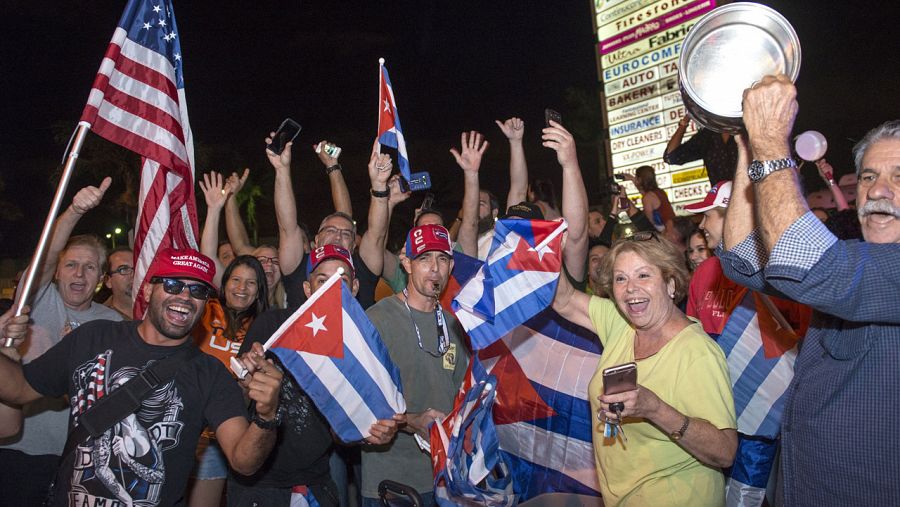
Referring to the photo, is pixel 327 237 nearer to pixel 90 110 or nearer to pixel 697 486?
pixel 90 110

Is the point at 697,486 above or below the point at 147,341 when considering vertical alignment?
below

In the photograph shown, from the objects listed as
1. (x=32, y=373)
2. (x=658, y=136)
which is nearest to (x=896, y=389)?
(x=32, y=373)

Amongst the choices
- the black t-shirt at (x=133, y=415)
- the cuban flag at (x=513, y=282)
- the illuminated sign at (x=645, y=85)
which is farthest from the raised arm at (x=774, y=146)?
the illuminated sign at (x=645, y=85)

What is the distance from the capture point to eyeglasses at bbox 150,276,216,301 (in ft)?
12.7

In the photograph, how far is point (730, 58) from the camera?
9.59ft

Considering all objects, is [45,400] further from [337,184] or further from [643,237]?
[643,237]

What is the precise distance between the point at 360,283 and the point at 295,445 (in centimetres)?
187

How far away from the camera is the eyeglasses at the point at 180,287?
3.88m

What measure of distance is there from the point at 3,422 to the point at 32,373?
0.61 m

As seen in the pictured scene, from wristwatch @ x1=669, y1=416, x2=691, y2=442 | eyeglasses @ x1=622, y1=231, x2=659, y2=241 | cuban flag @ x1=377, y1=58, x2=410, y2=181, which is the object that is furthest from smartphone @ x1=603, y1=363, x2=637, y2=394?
cuban flag @ x1=377, y1=58, x2=410, y2=181

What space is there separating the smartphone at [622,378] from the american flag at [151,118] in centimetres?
369

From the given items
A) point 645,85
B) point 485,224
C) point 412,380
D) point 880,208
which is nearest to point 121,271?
point 412,380

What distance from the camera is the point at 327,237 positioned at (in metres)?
5.65

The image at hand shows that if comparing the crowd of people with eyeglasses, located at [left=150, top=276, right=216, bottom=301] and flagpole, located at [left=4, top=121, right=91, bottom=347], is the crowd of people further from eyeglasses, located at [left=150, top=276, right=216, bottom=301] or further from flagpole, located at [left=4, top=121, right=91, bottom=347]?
flagpole, located at [left=4, top=121, right=91, bottom=347]
